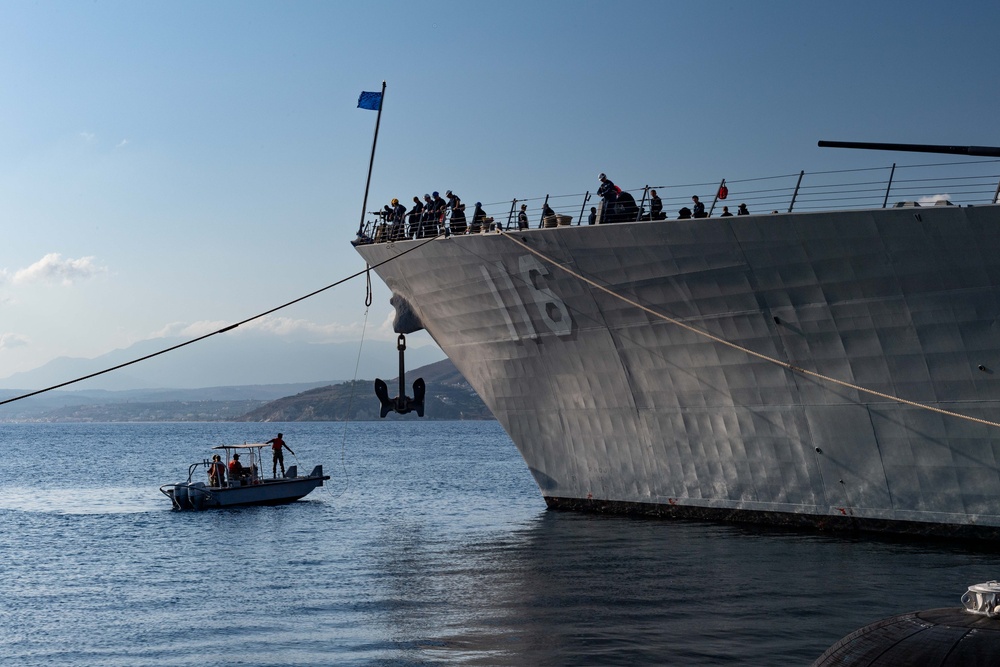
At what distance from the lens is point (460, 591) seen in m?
16.5

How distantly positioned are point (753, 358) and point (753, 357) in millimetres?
19

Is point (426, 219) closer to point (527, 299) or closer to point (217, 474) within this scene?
point (527, 299)

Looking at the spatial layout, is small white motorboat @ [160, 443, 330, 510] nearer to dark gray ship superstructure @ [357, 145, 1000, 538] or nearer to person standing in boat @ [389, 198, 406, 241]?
person standing in boat @ [389, 198, 406, 241]

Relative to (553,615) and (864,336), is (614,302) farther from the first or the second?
(553,615)

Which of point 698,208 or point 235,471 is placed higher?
point 698,208

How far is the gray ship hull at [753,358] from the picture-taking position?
1647 cm

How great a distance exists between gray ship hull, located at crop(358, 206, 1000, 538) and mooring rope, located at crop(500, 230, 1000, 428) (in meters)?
0.09

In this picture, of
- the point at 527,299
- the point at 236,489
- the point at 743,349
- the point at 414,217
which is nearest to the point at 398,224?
the point at 414,217

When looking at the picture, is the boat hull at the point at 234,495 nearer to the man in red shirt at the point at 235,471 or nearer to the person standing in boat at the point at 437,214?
the man in red shirt at the point at 235,471

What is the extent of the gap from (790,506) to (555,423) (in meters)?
6.35

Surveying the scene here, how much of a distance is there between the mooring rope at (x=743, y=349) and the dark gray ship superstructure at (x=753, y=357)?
0.13ft

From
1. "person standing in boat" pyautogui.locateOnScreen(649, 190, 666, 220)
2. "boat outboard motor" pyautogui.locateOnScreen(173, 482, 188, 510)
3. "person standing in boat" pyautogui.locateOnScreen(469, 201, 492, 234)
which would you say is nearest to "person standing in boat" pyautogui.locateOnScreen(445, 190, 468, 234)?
"person standing in boat" pyautogui.locateOnScreen(469, 201, 492, 234)

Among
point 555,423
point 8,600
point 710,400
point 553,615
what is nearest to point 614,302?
point 710,400

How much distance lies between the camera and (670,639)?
492 inches
